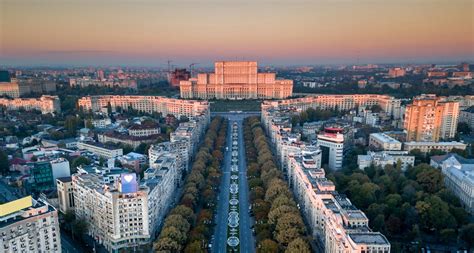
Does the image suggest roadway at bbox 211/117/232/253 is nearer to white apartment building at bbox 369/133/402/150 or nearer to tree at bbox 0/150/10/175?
white apartment building at bbox 369/133/402/150

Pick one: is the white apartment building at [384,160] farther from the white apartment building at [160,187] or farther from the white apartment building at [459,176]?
the white apartment building at [160,187]

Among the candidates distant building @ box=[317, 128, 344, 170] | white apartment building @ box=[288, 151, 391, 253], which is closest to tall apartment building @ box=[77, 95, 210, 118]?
distant building @ box=[317, 128, 344, 170]

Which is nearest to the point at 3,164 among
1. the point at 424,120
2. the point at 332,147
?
the point at 332,147

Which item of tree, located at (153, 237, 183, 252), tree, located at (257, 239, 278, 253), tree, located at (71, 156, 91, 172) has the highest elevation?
tree, located at (71, 156, 91, 172)

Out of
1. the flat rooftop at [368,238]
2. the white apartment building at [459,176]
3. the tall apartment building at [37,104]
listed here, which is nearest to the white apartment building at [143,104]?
the tall apartment building at [37,104]

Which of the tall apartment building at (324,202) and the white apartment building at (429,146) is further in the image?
the white apartment building at (429,146)

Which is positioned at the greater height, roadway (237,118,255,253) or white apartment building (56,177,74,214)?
white apartment building (56,177,74,214)

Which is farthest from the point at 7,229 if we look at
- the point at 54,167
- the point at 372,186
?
the point at 372,186
